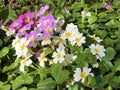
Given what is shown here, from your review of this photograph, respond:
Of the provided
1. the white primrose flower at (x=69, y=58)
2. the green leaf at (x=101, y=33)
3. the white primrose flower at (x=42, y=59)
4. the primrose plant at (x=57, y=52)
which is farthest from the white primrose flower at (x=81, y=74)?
the green leaf at (x=101, y=33)

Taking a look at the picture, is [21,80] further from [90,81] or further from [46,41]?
[90,81]

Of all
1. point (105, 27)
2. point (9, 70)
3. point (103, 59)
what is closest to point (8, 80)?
point (9, 70)

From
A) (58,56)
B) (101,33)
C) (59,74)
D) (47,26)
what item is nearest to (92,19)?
(101,33)

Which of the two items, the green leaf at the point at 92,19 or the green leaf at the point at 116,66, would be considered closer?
the green leaf at the point at 116,66

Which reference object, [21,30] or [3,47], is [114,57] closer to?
[21,30]

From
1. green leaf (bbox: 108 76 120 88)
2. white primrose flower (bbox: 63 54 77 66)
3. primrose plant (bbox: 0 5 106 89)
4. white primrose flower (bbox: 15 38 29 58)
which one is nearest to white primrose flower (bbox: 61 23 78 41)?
primrose plant (bbox: 0 5 106 89)

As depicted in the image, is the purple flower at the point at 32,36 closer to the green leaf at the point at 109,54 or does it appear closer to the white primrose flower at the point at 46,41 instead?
the white primrose flower at the point at 46,41
